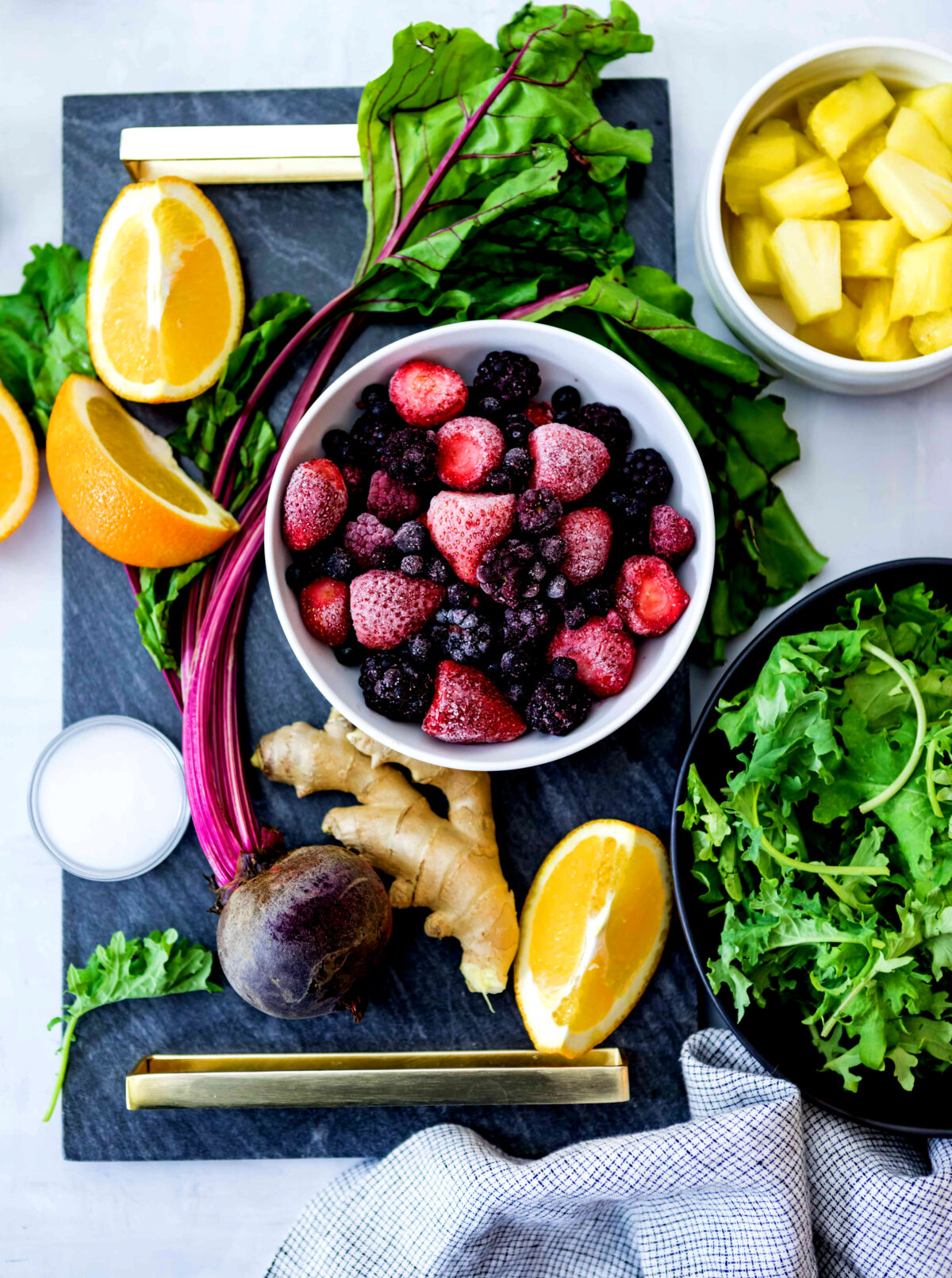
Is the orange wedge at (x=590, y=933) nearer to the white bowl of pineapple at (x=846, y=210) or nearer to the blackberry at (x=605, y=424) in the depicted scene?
the blackberry at (x=605, y=424)

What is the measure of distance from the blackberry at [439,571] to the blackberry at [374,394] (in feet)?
0.55

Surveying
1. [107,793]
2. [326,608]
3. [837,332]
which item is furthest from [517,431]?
[107,793]

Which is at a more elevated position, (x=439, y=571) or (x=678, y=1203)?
(x=439, y=571)

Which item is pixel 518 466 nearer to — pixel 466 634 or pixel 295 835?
pixel 466 634

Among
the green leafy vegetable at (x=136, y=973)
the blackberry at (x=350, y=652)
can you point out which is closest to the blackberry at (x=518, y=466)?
the blackberry at (x=350, y=652)

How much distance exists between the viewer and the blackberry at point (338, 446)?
0.93 metres

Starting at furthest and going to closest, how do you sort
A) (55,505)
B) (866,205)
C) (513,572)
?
(55,505) → (866,205) → (513,572)

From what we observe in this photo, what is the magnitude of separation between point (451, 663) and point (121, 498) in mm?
358

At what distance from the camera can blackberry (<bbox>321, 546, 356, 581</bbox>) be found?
90 centimetres

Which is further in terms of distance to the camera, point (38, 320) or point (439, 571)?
point (38, 320)

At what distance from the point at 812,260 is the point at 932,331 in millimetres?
141

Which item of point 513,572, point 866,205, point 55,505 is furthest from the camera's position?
point 55,505

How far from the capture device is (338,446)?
0.93 m

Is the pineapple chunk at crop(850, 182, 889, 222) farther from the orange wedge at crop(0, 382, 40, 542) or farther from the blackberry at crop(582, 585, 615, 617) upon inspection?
the orange wedge at crop(0, 382, 40, 542)
